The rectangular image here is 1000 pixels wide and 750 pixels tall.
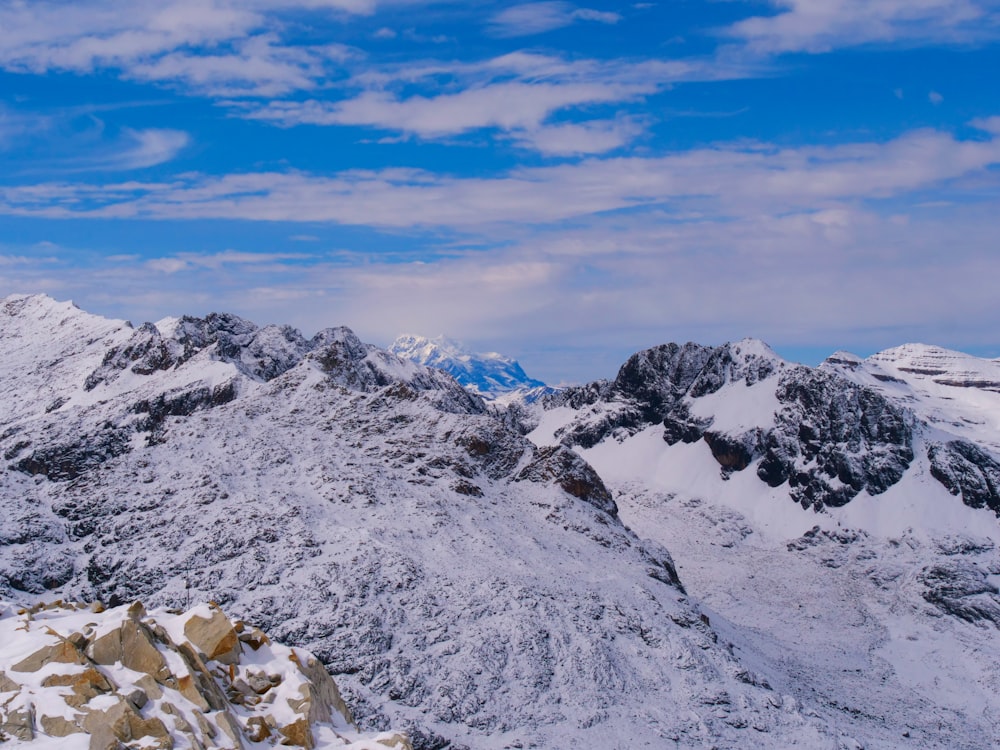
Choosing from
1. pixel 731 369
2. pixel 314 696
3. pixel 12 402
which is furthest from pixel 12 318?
pixel 314 696

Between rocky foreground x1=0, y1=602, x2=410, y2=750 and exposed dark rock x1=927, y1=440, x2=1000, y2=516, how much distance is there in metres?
128

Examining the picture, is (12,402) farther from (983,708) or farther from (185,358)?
(983,708)

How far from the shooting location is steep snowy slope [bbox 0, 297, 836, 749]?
199 ft

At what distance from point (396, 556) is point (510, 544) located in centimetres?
1153

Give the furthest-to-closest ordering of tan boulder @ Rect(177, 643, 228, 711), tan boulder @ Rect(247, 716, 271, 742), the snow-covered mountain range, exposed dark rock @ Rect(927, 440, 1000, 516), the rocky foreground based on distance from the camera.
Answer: exposed dark rock @ Rect(927, 440, 1000, 516)
the snow-covered mountain range
tan boulder @ Rect(247, 716, 271, 742)
tan boulder @ Rect(177, 643, 228, 711)
the rocky foreground

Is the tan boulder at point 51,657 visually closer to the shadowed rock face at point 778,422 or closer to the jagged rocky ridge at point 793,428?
the shadowed rock face at point 778,422

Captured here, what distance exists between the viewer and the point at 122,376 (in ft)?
416

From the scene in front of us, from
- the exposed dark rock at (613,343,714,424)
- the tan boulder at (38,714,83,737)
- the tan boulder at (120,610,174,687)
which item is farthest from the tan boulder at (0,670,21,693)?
the exposed dark rock at (613,343,714,424)

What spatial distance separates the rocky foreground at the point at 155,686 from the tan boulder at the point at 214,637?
3 centimetres

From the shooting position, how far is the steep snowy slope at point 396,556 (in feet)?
199

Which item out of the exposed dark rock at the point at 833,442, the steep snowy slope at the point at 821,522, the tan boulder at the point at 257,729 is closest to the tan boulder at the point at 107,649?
the tan boulder at the point at 257,729

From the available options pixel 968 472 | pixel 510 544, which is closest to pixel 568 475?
pixel 510 544

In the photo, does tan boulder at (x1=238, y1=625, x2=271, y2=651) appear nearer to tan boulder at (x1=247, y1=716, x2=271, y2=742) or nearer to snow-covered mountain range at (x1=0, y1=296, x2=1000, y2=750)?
tan boulder at (x1=247, y1=716, x2=271, y2=742)

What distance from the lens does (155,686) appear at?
76.5 feet
